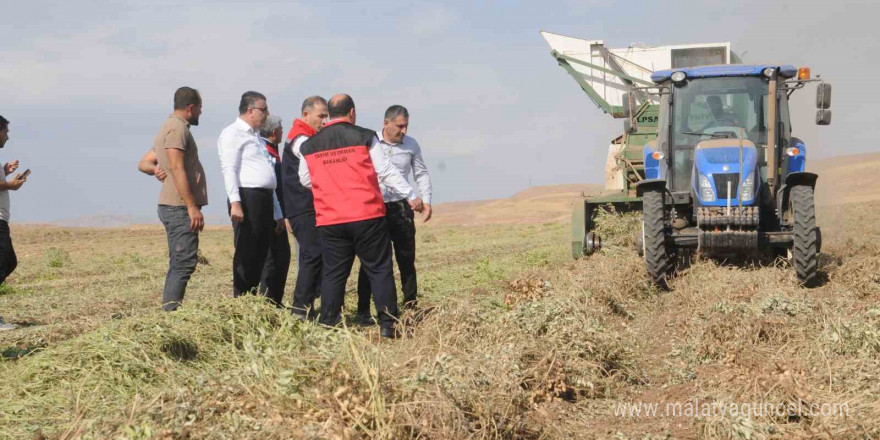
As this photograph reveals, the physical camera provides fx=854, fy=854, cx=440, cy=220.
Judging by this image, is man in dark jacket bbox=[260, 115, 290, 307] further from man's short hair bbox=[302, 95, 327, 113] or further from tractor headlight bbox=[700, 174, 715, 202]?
tractor headlight bbox=[700, 174, 715, 202]

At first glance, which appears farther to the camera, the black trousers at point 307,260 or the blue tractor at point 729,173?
the blue tractor at point 729,173

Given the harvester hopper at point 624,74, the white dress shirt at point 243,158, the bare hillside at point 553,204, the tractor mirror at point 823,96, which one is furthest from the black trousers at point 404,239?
the bare hillside at point 553,204

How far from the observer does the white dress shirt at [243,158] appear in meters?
6.63

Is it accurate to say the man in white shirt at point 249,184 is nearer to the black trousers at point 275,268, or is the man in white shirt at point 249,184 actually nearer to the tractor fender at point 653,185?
the black trousers at point 275,268

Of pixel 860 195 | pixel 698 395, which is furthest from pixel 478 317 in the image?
pixel 860 195

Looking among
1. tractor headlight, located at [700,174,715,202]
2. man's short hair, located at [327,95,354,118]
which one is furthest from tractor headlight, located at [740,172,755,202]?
man's short hair, located at [327,95,354,118]

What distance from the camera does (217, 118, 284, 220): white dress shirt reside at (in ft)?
21.7

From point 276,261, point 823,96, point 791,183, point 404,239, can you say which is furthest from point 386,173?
Answer: point 823,96

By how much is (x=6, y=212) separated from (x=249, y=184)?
8.22ft

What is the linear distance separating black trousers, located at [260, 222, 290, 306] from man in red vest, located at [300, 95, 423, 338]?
2.81 ft

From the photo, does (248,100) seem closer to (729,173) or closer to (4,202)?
(4,202)

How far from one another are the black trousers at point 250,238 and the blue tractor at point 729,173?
12.0ft

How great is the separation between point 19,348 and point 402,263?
112 inches

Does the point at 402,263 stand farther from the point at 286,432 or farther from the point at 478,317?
the point at 286,432
